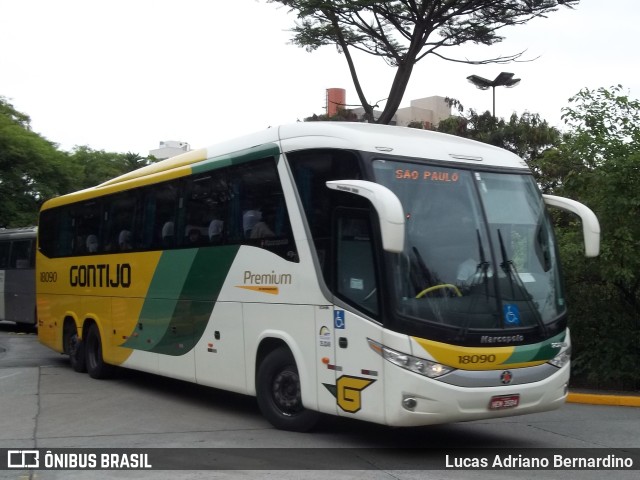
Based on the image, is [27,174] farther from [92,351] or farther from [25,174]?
[92,351]

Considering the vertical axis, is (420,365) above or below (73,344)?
above

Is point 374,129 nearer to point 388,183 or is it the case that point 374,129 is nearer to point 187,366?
point 388,183

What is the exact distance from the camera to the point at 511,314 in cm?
827

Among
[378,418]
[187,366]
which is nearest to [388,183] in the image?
[378,418]

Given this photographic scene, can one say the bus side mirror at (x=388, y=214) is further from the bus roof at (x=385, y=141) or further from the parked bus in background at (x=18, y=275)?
the parked bus in background at (x=18, y=275)

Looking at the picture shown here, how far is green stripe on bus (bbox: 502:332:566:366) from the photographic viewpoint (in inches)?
322

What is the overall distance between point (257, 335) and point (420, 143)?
10.1ft

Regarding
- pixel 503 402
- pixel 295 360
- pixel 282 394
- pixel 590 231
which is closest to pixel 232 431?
pixel 282 394

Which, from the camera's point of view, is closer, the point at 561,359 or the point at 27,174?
the point at 561,359

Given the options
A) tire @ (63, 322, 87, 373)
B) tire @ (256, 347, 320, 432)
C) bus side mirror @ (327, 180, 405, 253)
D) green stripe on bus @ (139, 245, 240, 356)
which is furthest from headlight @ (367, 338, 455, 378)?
tire @ (63, 322, 87, 373)

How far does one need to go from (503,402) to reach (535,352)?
653 mm

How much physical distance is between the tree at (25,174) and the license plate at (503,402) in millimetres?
27878

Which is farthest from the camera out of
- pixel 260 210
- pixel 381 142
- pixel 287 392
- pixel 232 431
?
pixel 260 210

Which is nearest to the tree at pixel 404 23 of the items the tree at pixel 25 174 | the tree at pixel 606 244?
the tree at pixel 606 244
